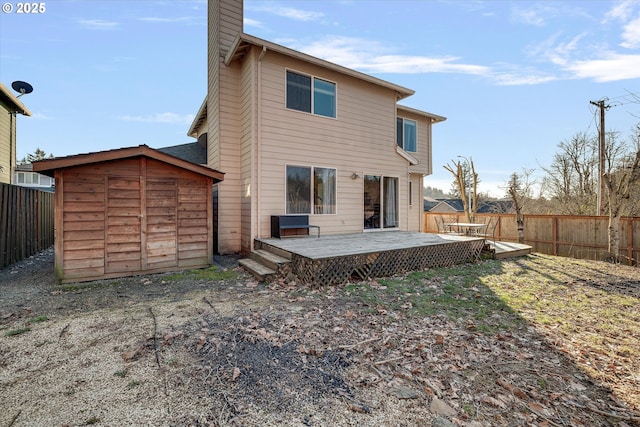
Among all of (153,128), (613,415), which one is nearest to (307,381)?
(613,415)

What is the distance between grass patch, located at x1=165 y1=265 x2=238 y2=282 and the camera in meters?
5.66

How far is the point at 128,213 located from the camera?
562 centimetres

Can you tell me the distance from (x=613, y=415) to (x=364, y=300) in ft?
9.15

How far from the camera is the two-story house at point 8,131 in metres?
10.7

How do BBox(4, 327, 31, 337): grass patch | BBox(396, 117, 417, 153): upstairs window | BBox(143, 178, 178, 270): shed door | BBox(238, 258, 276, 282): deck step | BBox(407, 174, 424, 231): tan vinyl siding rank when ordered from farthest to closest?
BBox(407, 174, 424, 231): tan vinyl siding < BBox(396, 117, 417, 153): upstairs window < BBox(143, 178, 178, 270): shed door < BBox(238, 258, 276, 282): deck step < BBox(4, 327, 31, 337): grass patch

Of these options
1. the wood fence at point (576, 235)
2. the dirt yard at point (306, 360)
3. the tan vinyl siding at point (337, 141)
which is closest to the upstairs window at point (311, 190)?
the tan vinyl siding at point (337, 141)

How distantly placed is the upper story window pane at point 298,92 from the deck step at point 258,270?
445cm

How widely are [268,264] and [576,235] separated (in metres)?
12.0

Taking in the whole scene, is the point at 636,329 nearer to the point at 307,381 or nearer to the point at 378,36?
the point at 307,381

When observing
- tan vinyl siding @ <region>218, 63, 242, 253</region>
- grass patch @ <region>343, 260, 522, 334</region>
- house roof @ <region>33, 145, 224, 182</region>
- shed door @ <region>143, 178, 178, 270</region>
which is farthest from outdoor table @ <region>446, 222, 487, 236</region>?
shed door @ <region>143, 178, 178, 270</region>

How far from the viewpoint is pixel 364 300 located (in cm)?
441

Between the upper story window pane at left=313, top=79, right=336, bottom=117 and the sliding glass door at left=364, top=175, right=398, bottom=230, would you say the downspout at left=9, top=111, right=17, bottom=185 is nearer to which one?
the upper story window pane at left=313, top=79, right=336, bottom=117

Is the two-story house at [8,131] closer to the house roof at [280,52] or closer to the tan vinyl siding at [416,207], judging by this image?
the house roof at [280,52]

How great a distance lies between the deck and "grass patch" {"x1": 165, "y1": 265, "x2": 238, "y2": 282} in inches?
43.5
